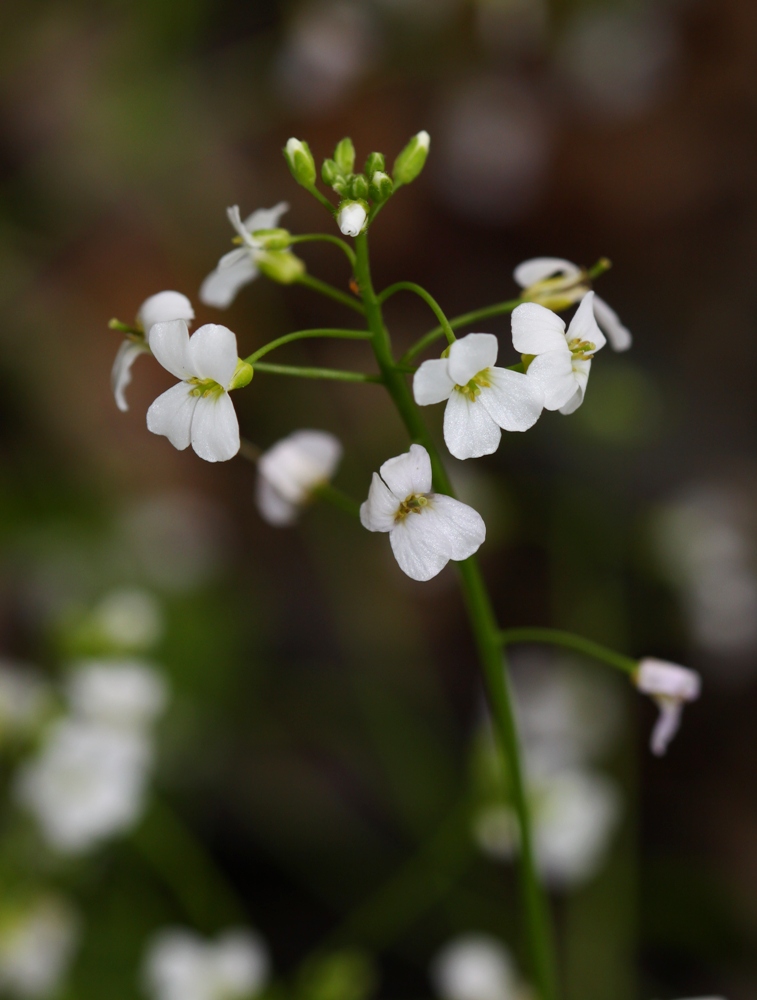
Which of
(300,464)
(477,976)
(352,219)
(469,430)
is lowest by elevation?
(477,976)

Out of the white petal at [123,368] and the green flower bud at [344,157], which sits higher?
the green flower bud at [344,157]

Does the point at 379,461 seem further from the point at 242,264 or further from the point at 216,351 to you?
the point at 216,351

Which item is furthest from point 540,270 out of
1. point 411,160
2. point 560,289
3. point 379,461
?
point 379,461

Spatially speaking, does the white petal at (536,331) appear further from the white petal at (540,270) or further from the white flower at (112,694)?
the white flower at (112,694)

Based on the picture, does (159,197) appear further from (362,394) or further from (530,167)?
(530,167)

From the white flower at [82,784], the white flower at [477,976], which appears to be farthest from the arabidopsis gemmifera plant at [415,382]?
the white flower at [82,784]

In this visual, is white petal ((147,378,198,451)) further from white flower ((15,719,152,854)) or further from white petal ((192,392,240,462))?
white flower ((15,719,152,854))

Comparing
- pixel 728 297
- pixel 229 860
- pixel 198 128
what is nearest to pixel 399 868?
pixel 229 860
